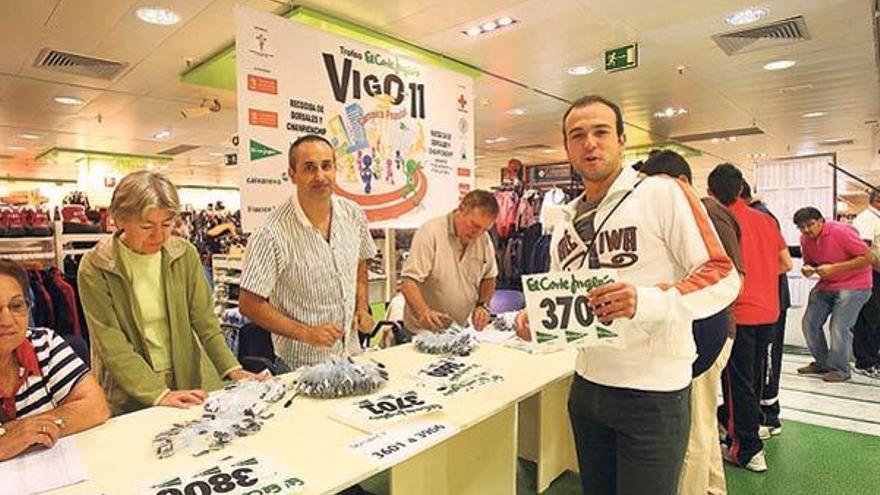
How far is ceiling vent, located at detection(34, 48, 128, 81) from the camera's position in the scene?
484cm

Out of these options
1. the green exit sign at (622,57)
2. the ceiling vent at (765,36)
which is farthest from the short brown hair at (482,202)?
the ceiling vent at (765,36)

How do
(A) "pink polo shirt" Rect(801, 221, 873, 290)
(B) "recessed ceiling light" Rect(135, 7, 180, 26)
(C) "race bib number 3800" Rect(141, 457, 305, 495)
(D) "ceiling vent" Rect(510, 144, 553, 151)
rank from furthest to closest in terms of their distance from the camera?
(D) "ceiling vent" Rect(510, 144, 553, 151), (A) "pink polo shirt" Rect(801, 221, 873, 290), (B) "recessed ceiling light" Rect(135, 7, 180, 26), (C) "race bib number 3800" Rect(141, 457, 305, 495)

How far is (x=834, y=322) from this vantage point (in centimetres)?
480

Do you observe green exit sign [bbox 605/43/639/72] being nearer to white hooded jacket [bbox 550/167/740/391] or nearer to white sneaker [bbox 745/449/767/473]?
white sneaker [bbox 745/449/767/473]

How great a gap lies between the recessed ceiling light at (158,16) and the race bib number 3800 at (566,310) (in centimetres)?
374

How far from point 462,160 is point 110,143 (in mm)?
8028

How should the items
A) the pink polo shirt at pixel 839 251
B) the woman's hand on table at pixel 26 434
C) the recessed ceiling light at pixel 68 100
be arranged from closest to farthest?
the woman's hand on table at pixel 26 434 → the pink polo shirt at pixel 839 251 → the recessed ceiling light at pixel 68 100

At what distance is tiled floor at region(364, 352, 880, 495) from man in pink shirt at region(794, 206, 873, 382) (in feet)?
1.11

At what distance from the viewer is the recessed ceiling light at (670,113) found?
750 cm

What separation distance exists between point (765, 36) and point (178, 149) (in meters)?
10.2

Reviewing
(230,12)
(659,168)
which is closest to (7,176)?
(230,12)

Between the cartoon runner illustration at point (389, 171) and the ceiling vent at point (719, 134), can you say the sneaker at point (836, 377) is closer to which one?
the cartoon runner illustration at point (389, 171)

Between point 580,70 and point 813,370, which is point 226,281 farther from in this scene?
point 813,370

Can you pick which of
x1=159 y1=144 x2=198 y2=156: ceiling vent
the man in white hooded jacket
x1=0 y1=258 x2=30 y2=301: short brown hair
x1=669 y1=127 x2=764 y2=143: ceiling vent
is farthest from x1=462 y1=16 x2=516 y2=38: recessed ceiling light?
x1=159 y1=144 x2=198 y2=156: ceiling vent
